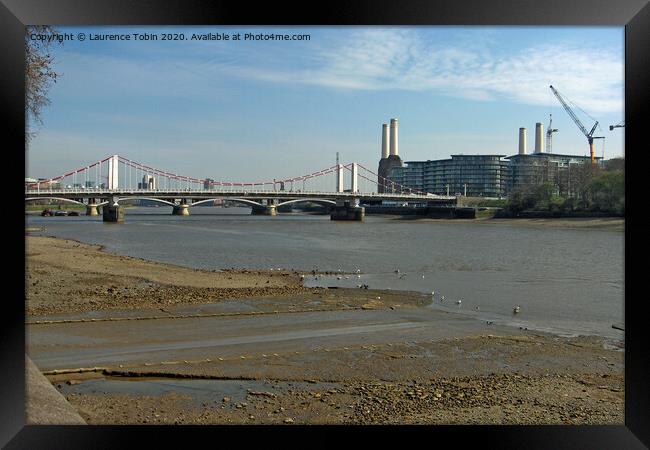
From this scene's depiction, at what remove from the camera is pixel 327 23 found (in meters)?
2.48

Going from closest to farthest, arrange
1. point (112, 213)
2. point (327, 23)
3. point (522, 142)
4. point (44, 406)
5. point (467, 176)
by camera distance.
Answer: point (327, 23), point (44, 406), point (112, 213), point (467, 176), point (522, 142)

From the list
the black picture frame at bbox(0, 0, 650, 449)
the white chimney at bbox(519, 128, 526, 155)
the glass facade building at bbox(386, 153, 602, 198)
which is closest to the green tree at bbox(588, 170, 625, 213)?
the glass facade building at bbox(386, 153, 602, 198)

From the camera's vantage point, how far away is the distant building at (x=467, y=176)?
212ft

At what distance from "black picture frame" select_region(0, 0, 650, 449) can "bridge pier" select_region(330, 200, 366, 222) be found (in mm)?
45501

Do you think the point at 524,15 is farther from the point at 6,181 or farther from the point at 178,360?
the point at 178,360

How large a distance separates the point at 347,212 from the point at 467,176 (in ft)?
77.5

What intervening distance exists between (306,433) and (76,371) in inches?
95.1

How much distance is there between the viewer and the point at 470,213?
51.2 meters

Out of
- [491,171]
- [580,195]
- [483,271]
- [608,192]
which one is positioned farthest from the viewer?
[491,171]

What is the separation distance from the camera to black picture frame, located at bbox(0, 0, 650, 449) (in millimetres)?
2408

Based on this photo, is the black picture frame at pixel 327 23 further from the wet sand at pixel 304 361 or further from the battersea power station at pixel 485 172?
the battersea power station at pixel 485 172

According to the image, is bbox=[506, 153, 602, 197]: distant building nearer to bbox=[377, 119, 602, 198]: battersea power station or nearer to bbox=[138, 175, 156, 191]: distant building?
bbox=[377, 119, 602, 198]: battersea power station

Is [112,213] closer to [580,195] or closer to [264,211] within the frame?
[264,211]

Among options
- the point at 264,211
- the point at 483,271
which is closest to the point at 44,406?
the point at 483,271
